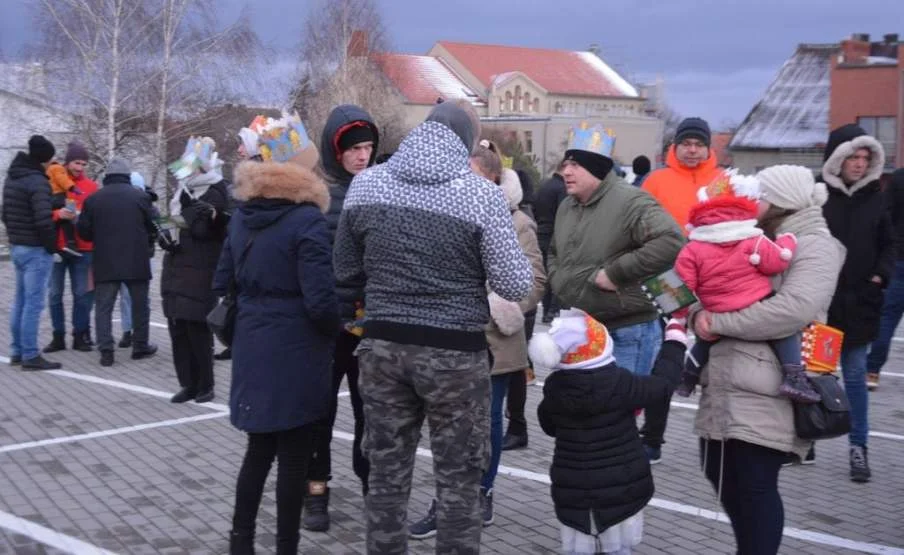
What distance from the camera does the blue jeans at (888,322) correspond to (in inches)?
346

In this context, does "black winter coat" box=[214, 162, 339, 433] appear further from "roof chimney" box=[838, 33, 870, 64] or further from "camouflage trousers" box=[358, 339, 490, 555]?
"roof chimney" box=[838, 33, 870, 64]

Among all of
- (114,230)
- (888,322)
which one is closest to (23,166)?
(114,230)

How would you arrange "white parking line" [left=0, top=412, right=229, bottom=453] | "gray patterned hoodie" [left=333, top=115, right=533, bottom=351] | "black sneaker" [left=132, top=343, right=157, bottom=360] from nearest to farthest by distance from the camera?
"gray patterned hoodie" [left=333, top=115, right=533, bottom=351], "white parking line" [left=0, top=412, right=229, bottom=453], "black sneaker" [left=132, top=343, right=157, bottom=360]

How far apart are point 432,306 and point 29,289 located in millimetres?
6584

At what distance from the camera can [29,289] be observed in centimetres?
929

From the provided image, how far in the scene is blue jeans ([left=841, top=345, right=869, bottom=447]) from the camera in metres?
6.14

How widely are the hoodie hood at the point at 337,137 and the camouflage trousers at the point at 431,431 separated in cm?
138

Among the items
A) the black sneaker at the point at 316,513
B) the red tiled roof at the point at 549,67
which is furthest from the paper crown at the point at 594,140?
the red tiled roof at the point at 549,67

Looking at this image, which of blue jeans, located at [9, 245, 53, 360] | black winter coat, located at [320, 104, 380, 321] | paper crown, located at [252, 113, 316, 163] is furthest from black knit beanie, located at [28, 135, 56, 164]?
black winter coat, located at [320, 104, 380, 321]

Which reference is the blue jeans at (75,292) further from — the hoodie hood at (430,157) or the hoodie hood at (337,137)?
the hoodie hood at (430,157)

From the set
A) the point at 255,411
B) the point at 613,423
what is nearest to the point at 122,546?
the point at 255,411

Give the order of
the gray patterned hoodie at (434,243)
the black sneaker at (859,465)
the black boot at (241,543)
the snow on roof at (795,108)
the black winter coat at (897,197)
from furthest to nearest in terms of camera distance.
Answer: the snow on roof at (795,108), the black winter coat at (897,197), the black sneaker at (859,465), the black boot at (241,543), the gray patterned hoodie at (434,243)

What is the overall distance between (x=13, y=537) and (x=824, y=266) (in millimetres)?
4010

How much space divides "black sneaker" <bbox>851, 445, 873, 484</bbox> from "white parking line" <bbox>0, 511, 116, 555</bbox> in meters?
4.28
